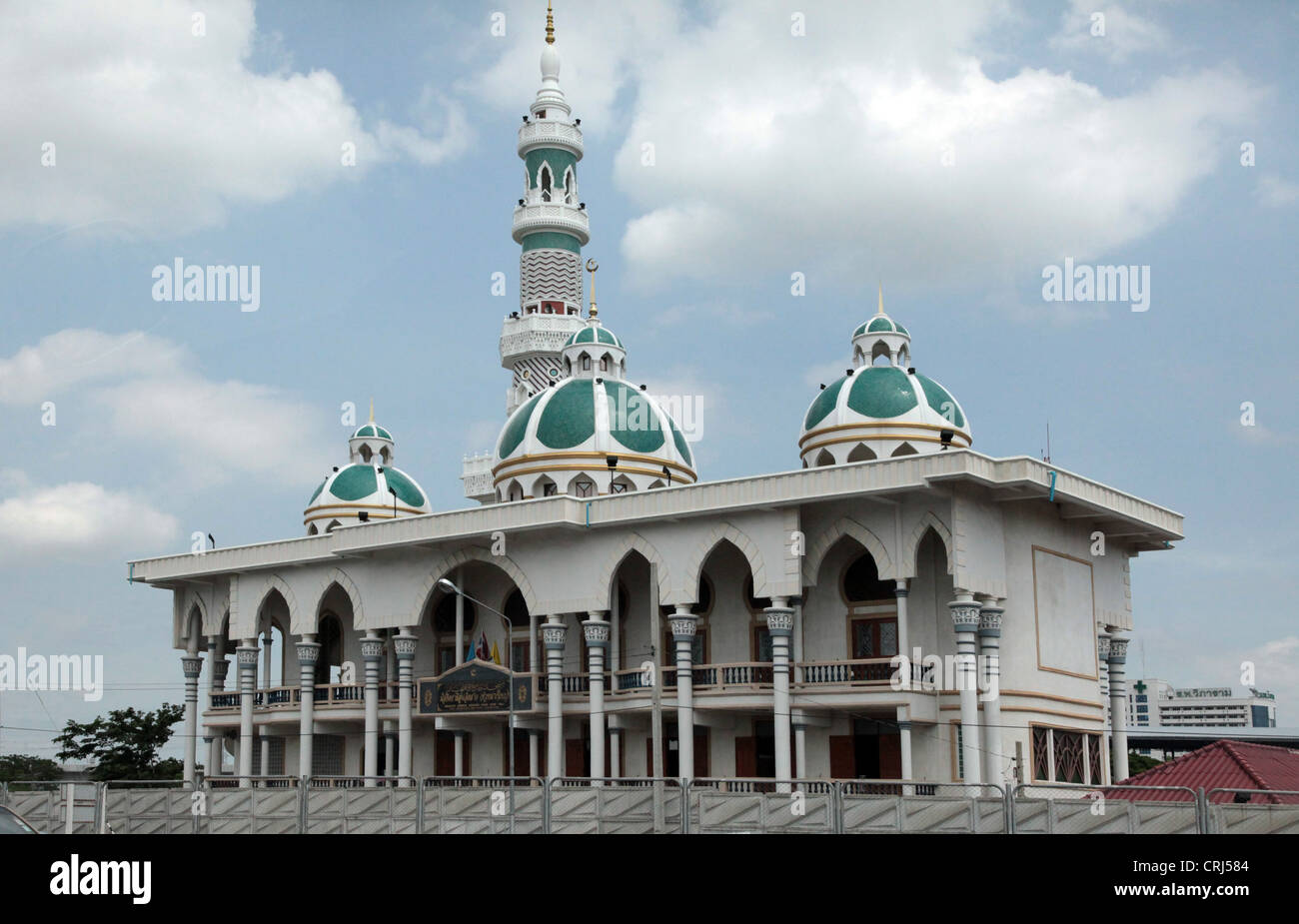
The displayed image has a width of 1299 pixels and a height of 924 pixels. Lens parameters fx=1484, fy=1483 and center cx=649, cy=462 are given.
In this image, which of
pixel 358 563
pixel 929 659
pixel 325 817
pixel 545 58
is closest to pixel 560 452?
pixel 358 563

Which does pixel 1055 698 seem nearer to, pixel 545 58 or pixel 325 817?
pixel 325 817

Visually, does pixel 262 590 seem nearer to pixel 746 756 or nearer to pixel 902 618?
pixel 746 756

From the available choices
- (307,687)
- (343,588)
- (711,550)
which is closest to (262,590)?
(343,588)

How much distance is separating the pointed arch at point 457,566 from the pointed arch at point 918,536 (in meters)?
9.96

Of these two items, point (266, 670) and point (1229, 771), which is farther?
point (266, 670)

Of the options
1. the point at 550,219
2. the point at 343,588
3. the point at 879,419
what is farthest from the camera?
the point at 550,219

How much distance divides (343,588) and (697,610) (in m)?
11.2

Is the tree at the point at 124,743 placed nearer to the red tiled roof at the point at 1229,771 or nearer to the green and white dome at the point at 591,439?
the green and white dome at the point at 591,439

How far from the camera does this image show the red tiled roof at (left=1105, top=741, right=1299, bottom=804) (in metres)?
24.3

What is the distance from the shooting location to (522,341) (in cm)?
5488

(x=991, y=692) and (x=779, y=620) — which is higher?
(x=779, y=620)

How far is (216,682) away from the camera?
154 ft

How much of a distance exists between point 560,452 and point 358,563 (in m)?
6.42
